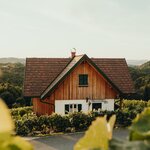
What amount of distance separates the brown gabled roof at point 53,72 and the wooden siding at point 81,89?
A: 0.68 meters

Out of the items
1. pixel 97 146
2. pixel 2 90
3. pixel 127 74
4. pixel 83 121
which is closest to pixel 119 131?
pixel 83 121

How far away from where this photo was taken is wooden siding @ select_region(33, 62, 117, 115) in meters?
28.5

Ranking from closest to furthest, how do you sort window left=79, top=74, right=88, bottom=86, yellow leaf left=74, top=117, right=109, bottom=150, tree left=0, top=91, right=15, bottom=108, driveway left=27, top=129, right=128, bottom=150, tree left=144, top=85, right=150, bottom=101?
1. yellow leaf left=74, top=117, right=109, bottom=150
2. driveway left=27, top=129, right=128, bottom=150
3. window left=79, top=74, right=88, bottom=86
4. tree left=0, top=91, right=15, bottom=108
5. tree left=144, top=85, right=150, bottom=101

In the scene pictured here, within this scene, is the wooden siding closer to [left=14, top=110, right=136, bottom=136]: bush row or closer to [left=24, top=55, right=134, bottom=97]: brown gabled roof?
[left=24, top=55, right=134, bottom=97]: brown gabled roof

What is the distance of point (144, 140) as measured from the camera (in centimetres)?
67

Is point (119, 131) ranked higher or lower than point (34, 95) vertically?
lower

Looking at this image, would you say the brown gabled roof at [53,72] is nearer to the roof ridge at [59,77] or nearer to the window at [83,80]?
the roof ridge at [59,77]

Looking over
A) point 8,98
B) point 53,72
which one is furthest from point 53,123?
point 8,98

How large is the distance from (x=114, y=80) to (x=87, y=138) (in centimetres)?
3005

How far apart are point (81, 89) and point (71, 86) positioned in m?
0.77

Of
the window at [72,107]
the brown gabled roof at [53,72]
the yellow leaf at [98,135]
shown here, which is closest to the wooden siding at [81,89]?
the window at [72,107]

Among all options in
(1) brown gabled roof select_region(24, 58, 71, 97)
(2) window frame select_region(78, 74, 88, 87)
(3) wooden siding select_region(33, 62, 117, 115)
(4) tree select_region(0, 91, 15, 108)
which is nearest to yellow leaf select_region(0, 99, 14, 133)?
(3) wooden siding select_region(33, 62, 117, 115)

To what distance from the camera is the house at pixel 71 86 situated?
28.2 m

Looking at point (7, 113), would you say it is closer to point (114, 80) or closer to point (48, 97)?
point (48, 97)
